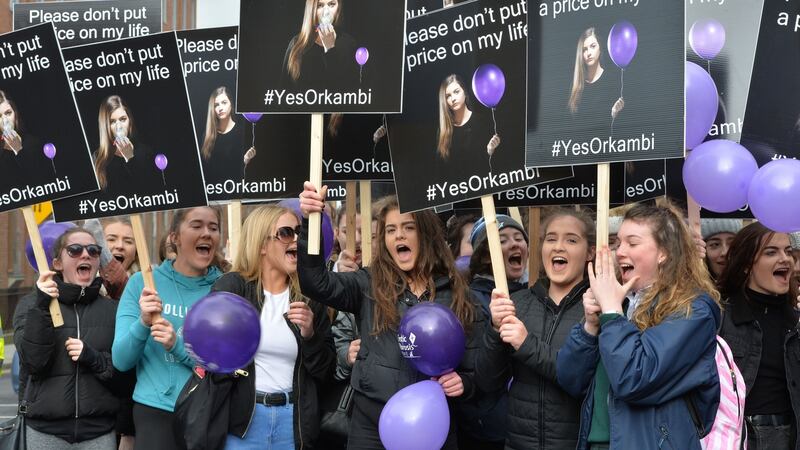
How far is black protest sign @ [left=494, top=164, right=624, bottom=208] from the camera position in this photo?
19.5 ft

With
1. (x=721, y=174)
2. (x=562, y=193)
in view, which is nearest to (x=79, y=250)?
(x=562, y=193)

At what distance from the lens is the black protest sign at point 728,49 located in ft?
19.4

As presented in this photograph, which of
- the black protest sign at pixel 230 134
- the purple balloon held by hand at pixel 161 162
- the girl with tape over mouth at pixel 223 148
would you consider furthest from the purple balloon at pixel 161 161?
the girl with tape over mouth at pixel 223 148

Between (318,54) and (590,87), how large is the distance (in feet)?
4.74

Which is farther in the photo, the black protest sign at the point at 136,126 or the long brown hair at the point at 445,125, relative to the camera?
the black protest sign at the point at 136,126

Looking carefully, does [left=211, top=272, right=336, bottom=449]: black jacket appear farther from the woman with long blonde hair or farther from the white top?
the woman with long blonde hair

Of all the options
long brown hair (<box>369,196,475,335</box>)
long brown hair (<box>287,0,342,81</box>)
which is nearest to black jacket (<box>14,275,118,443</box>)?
long brown hair (<box>369,196,475,335</box>)

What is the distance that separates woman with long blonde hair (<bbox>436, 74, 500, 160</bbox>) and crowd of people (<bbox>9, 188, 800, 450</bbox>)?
1.32 feet

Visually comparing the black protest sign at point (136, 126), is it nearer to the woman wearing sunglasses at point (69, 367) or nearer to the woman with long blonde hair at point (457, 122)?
the woman wearing sunglasses at point (69, 367)

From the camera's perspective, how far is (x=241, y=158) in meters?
6.69

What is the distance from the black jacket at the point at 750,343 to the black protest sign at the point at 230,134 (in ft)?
8.72

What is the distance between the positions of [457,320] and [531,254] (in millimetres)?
1508

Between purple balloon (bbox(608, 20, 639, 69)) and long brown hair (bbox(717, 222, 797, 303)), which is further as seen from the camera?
long brown hair (bbox(717, 222, 797, 303))

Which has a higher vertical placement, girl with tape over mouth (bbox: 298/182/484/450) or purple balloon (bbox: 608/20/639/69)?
purple balloon (bbox: 608/20/639/69)
